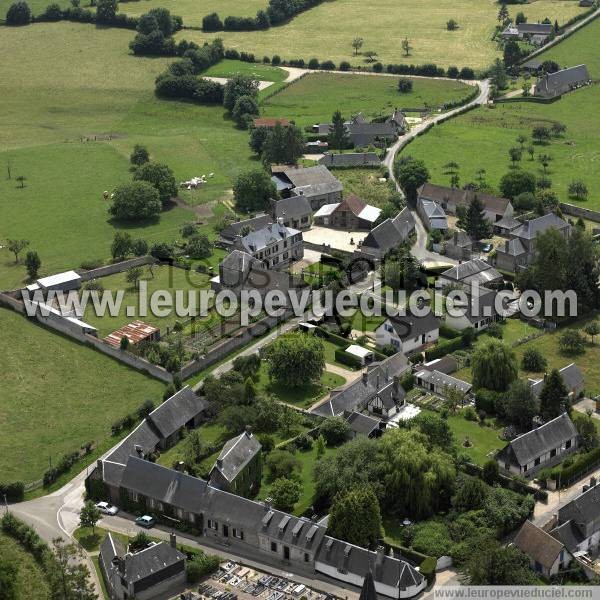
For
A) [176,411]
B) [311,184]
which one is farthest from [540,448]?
[311,184]

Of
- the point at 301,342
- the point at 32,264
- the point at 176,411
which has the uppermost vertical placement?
the point at 301,342

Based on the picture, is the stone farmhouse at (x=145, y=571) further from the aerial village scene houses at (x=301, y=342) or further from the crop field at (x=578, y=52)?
the crop field at (x=578, y=52)

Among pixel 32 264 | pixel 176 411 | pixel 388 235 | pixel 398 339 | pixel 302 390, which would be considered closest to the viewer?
pixel 176 411

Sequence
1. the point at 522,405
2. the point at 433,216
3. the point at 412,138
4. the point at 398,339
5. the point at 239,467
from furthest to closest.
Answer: the point at 412,138 → the point at 433,216 → the point at 398,339 → the point at 522,405 → the point at 239,467

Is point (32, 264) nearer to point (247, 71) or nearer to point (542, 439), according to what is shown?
point (542, 439)

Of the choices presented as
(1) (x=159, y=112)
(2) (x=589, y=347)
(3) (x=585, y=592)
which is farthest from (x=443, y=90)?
(3) (x=585, y=592)

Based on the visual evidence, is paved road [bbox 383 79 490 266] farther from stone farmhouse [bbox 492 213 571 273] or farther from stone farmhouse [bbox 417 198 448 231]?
stone farmhouse [bbox 492 213 571 273]
